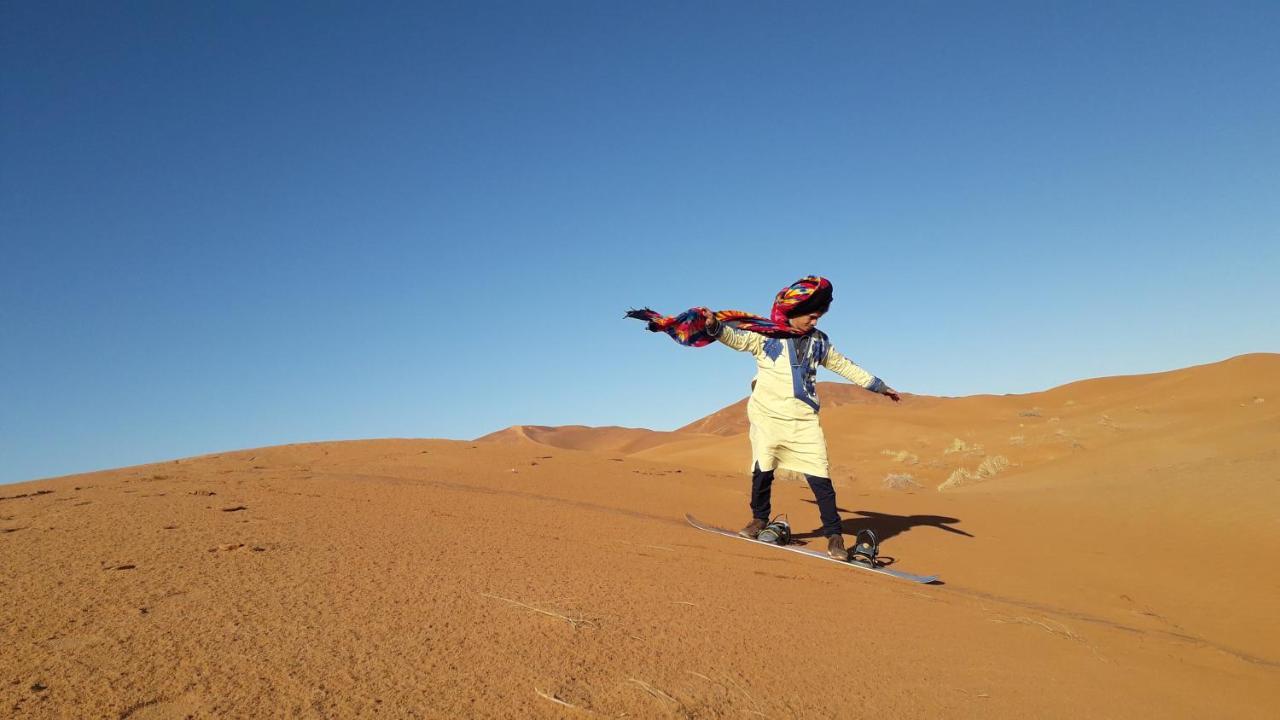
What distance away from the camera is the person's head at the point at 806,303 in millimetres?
6137

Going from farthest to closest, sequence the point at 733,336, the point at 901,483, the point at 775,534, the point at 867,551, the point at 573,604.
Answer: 1. the point at 901,483
2. the point at 733,336
3. the point at 775,534
4. the point at 867,551
5. the point at 573,604

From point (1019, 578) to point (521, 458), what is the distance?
553 cm

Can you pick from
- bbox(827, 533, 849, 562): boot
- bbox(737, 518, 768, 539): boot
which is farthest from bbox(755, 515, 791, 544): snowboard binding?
bbox(827, 533, 849, 562): boot

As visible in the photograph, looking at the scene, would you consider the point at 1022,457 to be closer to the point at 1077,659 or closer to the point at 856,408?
the point at 856,408

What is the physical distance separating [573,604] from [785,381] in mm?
3709

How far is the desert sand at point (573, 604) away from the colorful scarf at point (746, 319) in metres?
1.50

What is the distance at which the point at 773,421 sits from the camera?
6148 mm

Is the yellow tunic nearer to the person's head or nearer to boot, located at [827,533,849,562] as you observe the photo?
the person's head

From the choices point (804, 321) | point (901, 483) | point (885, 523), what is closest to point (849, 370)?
point (804, 321)

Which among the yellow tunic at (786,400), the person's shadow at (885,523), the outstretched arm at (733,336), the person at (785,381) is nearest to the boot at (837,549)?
the person at (785,381)

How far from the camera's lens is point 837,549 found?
214 inches

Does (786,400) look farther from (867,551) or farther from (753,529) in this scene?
(867,551)

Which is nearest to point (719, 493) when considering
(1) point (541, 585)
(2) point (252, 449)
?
(1) point (541, 585)

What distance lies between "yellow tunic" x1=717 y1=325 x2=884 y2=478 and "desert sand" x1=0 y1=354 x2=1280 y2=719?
1.07 meters
